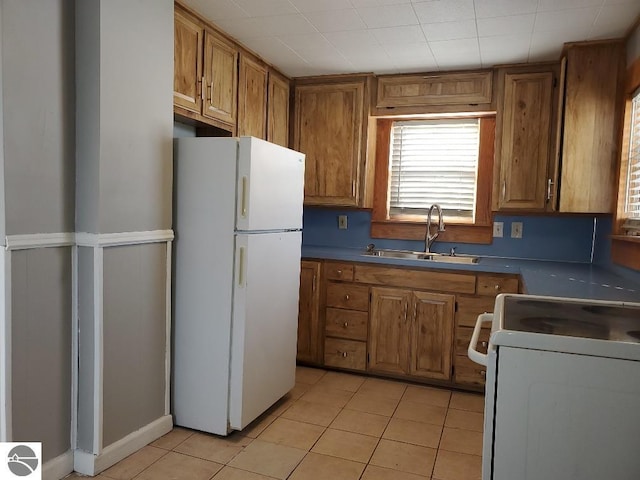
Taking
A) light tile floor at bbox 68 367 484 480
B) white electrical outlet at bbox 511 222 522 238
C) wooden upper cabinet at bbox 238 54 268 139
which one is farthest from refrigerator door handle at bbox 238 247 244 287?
white electrical outlet at bbox 511 222 522 238

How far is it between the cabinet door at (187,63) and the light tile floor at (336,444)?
66.6 inches

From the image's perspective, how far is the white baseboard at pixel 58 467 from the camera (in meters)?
1.88

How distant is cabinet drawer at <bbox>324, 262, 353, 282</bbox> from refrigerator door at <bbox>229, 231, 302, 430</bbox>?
21.0 inches

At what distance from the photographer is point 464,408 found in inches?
112

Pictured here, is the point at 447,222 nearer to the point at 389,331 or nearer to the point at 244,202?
the point at 389,331

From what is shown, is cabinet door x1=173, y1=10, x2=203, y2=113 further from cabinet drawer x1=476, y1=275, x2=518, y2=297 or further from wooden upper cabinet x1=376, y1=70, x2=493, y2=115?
cabinet drawer x1=476, y1=275, x2=518, y2=297

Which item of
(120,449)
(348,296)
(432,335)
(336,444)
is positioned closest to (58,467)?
(120,449)

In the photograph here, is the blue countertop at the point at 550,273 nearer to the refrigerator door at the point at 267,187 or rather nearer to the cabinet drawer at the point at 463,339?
the cabinet drawer at the point at 463,339

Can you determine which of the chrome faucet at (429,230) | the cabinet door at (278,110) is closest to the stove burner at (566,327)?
the chrome faucet at (429,230)

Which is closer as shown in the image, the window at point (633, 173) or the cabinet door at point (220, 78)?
the window at point (633, 173)

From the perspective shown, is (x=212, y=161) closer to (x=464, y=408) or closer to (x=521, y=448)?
(x=521, y=448)

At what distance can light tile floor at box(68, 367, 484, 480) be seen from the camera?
6.77 ft

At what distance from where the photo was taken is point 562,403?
1.15 m

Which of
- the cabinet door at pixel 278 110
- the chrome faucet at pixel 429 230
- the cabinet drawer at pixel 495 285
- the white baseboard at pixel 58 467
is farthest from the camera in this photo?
the chrome faucet at pixel 429 230
